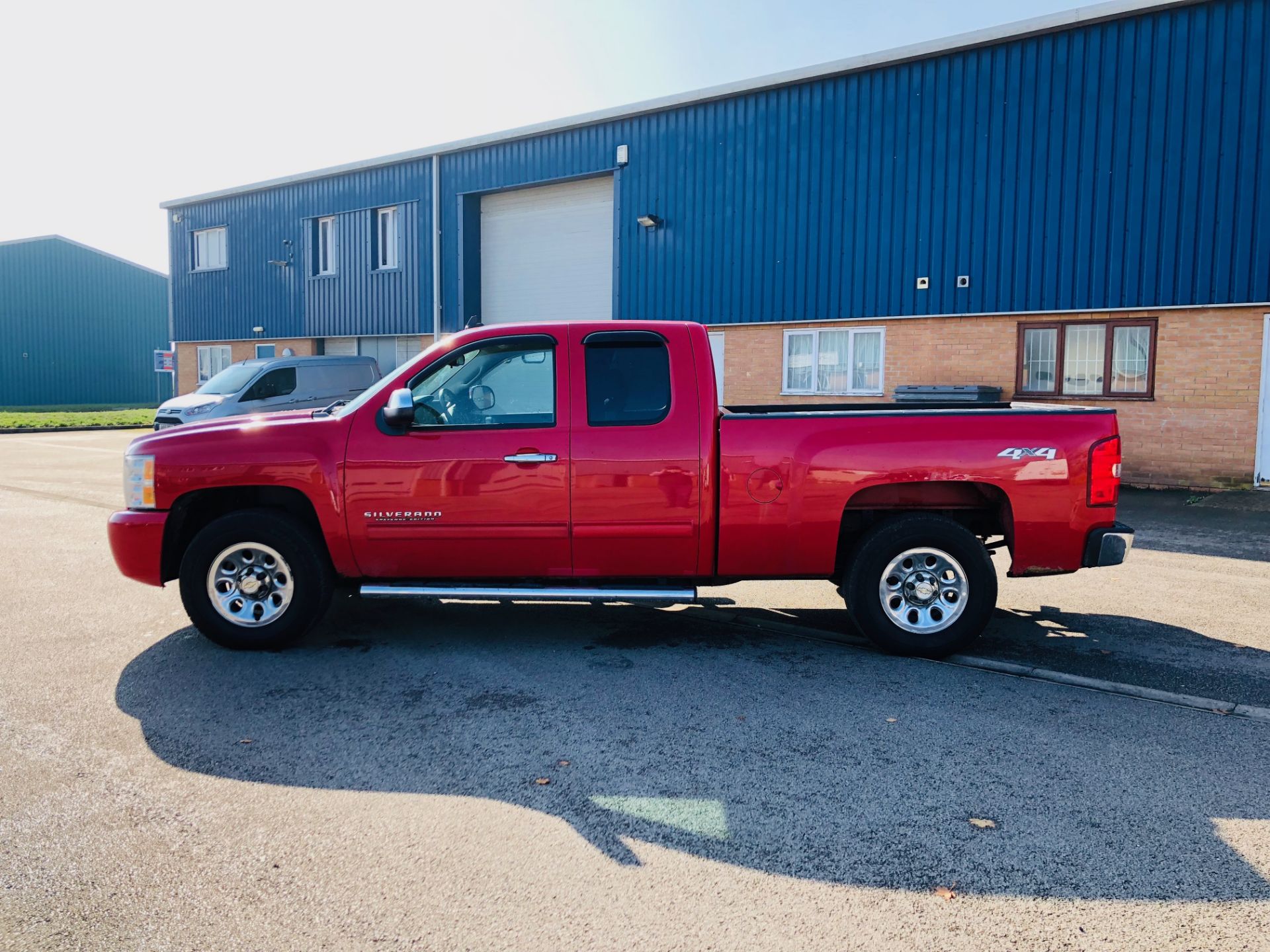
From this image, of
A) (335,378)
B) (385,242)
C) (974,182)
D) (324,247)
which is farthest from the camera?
(324,247)

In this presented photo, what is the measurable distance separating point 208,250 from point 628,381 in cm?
2677

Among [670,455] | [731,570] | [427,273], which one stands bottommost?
[731,570]

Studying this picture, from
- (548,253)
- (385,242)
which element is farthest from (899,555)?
(385,242)

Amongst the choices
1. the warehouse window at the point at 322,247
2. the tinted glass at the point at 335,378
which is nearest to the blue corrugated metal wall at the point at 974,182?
the tinted glass at the point at 335,378

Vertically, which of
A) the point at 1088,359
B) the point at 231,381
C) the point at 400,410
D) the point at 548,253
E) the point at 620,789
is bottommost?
the point at 620,789

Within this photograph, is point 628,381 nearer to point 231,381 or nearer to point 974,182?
point 974,182

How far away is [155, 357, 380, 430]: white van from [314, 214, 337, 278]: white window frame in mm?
8065

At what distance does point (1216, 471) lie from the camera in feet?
44.0

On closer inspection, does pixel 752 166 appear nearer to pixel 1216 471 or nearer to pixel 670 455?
pixel 1216 471

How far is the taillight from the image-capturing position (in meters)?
5.37

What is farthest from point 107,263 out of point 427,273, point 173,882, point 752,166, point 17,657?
point 173,882

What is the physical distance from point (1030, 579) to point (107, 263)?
49.0 metres

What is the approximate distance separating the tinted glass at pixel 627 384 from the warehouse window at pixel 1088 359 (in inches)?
436

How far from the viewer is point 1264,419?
13.1 meters
